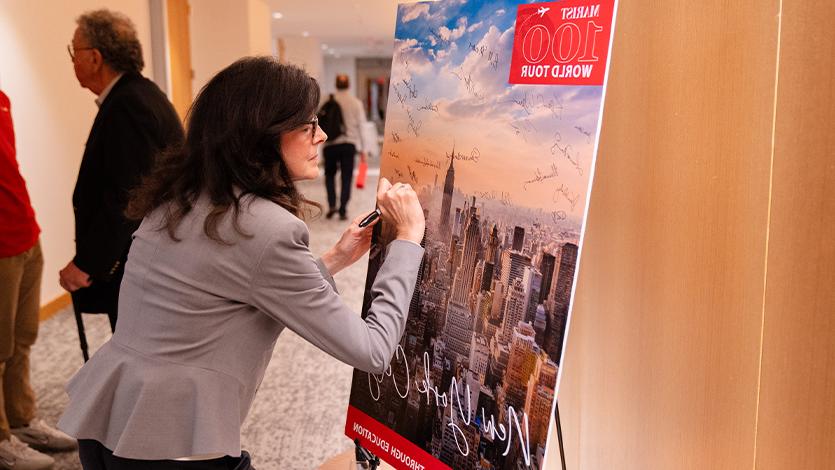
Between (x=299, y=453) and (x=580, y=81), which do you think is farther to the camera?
(x=299, y=453)

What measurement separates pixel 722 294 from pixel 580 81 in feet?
1.79

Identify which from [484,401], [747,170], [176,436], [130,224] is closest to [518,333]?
[484,401]

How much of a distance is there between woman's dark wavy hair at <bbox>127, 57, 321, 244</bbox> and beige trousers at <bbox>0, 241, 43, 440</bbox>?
1.46 meters

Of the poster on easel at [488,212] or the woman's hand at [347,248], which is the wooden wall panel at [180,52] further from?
the poster on easel at [488,212]

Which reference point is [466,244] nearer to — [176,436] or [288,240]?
[288,240]

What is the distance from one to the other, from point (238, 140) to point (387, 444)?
2.79 feet

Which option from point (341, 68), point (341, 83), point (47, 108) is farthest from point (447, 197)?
point (341, 68)

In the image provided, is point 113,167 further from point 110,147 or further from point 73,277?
point 73,277

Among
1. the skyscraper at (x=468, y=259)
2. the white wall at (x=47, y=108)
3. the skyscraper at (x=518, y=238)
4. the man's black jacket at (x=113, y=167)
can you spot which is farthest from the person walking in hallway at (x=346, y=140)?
the skyscraper at (x=518, y=238)

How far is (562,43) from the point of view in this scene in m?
1.37

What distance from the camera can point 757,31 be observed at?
1393mm

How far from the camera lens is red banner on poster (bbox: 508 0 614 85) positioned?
1303 mm

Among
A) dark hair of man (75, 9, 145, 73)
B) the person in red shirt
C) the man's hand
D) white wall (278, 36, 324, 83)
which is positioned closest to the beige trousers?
the person in red shirt

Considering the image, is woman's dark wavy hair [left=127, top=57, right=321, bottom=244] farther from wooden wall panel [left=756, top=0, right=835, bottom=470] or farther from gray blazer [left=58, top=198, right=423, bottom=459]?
wooden wall panel [left=756, top=0, right=835, bottom=470]
